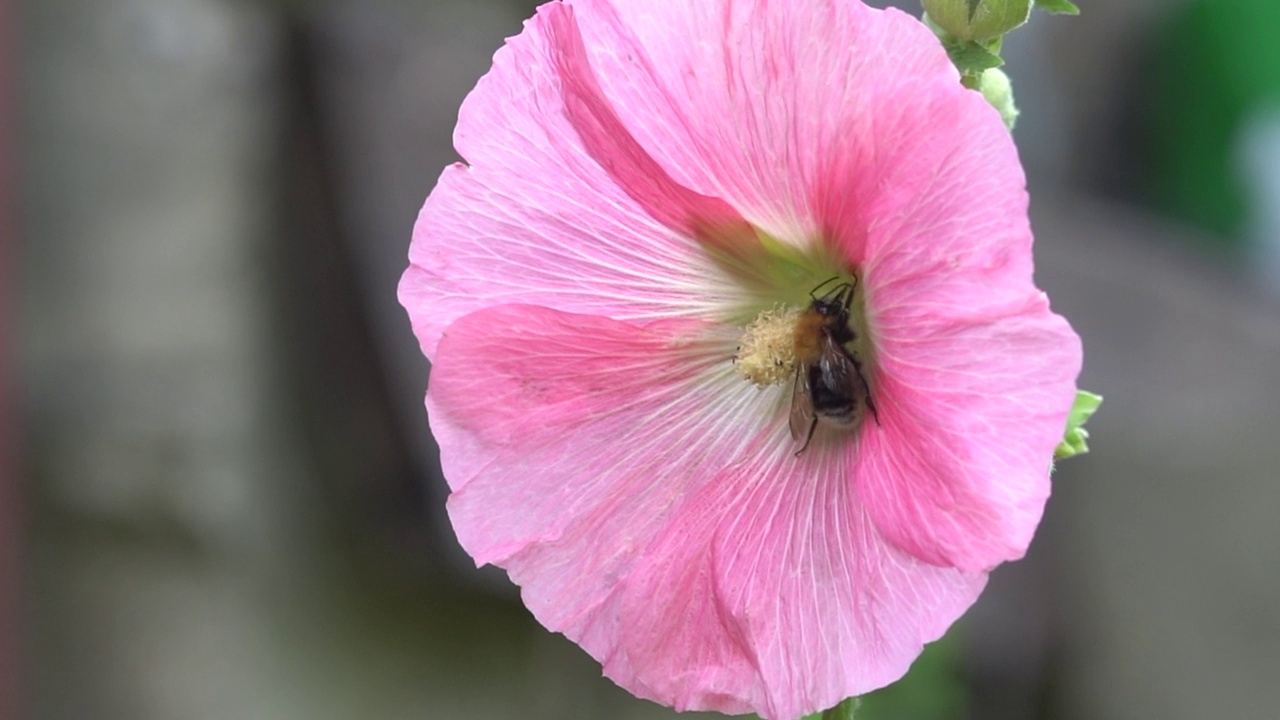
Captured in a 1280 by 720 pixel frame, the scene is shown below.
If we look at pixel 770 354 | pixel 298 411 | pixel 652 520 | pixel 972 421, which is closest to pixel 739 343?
pixel 770 354

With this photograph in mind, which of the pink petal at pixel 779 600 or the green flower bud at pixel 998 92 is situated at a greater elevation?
the green flower bud at pixel 998 92

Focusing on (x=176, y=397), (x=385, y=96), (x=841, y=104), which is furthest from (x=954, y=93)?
(x=176, y=397)

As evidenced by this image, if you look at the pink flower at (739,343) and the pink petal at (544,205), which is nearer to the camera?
the pink flower at (739,343)

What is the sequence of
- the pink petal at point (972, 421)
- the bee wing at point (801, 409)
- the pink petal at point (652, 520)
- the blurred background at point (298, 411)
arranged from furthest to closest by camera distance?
the blurred background at point (298, 411)
the bee wing at point (801, 409)
the pink petal at point (652, 520)
the pink petal at point (972, 421)

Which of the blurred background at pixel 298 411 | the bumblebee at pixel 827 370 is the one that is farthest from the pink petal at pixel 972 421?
the blurred background at pixel 298 411

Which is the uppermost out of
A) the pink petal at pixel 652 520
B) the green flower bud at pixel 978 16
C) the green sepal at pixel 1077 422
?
the green flower bud at pixel 978 16

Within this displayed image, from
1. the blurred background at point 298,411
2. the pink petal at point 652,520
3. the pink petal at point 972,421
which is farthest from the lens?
the blurred background at point 298,411

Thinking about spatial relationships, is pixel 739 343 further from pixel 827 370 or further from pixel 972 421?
pixel 972 421

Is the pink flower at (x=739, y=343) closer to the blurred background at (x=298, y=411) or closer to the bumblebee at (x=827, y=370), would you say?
the bumblebee at (x=827, y=370)
